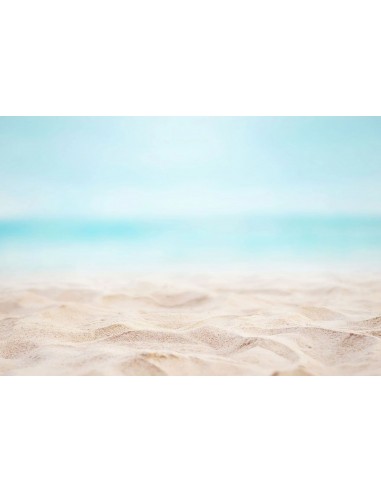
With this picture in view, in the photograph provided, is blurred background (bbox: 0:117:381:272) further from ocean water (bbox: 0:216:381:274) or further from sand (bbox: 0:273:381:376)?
sand (bbox: 0:273:381:376)

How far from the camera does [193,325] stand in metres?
2.13

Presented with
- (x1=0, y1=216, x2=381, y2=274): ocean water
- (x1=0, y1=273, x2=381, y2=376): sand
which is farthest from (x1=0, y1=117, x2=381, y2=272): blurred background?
(x1=0, y1=273, x2=381, y2=376): sand

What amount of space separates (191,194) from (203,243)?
11.1 inches

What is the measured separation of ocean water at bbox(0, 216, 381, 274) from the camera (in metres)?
2.71
